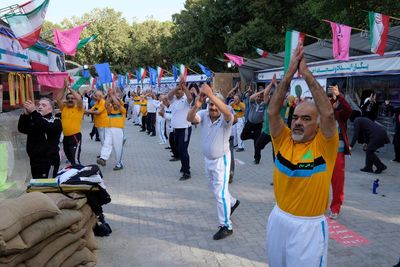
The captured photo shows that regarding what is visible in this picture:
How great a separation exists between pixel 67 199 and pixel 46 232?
588 millimetres

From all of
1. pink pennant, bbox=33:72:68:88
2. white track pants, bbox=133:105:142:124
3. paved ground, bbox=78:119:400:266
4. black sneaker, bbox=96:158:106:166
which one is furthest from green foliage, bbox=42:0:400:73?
paved ground, bbox=78:119:400:266

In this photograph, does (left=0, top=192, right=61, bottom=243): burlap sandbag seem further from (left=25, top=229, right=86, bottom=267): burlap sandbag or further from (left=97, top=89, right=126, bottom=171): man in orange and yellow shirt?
(left=97, top=89, right=126, bottom=171): man in orange and yellow shirt

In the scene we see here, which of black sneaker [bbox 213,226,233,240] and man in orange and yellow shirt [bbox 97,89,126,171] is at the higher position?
man in orange and yellow shirt [bbox 97,89,126,171]

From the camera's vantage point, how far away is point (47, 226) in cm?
356

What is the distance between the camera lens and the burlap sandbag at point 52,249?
3436 mm

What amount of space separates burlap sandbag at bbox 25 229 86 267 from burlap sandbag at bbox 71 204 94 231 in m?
0.06

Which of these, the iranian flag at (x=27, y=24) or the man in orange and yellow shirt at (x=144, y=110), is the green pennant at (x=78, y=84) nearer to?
the man in orange and yellow shirt at (x=144, y=110)

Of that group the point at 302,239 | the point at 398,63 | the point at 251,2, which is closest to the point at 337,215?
the point at 302,239

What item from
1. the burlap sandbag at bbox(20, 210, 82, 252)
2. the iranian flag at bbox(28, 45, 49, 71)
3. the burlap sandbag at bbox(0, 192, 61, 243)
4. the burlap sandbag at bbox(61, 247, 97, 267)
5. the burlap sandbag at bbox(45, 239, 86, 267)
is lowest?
the burlap sandbag at bbox(61, 247, 97, 267)

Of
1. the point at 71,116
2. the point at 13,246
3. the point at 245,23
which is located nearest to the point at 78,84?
the point at 71,116

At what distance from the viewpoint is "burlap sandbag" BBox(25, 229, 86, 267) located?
3436mm

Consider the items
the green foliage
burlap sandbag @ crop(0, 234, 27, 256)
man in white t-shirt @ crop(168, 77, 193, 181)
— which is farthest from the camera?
the green foliage

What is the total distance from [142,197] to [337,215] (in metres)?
3.38

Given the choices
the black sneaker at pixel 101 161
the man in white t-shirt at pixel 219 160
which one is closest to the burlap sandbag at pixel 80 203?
the man in white t-shirt at pixel 219 160
